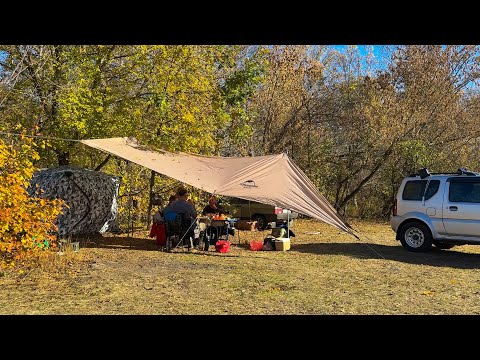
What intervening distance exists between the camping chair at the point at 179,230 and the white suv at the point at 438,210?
4830 millimetres

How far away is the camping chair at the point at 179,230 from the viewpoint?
35.7 feet

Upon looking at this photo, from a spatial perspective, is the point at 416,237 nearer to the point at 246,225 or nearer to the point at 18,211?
the point at 246,225

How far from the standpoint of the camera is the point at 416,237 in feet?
35.6

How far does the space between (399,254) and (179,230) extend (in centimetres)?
510

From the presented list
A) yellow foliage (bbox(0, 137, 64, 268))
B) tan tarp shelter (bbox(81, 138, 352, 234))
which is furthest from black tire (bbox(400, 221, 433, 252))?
yellow foliage (bbox(0, 137, 64, 268))

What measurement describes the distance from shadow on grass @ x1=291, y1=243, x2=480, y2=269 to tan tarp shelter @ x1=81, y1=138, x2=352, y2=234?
50.2 inches

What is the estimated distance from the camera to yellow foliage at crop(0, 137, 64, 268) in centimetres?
745

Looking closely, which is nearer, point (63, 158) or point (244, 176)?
point (244, 176)

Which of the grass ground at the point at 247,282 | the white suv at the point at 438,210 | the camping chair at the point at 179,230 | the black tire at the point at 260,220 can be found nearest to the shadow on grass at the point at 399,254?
the grass ground at the point at 247,282

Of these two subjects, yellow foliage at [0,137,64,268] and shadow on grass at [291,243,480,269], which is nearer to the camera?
yellow foliage at [0,137,64,268]

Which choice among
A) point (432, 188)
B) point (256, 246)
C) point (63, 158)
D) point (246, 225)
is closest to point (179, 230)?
point (256, 246)

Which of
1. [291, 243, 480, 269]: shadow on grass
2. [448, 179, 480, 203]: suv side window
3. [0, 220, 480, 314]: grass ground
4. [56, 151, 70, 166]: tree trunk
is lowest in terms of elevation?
[0, 220, 480, 314]: grass ground

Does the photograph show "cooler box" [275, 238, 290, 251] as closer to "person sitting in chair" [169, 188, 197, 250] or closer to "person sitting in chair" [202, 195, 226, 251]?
"person sitting in chair" [202, 195, 226, 251]

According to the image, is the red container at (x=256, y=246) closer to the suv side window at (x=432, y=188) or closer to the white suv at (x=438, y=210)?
the white suv at (x=438, y=210)
